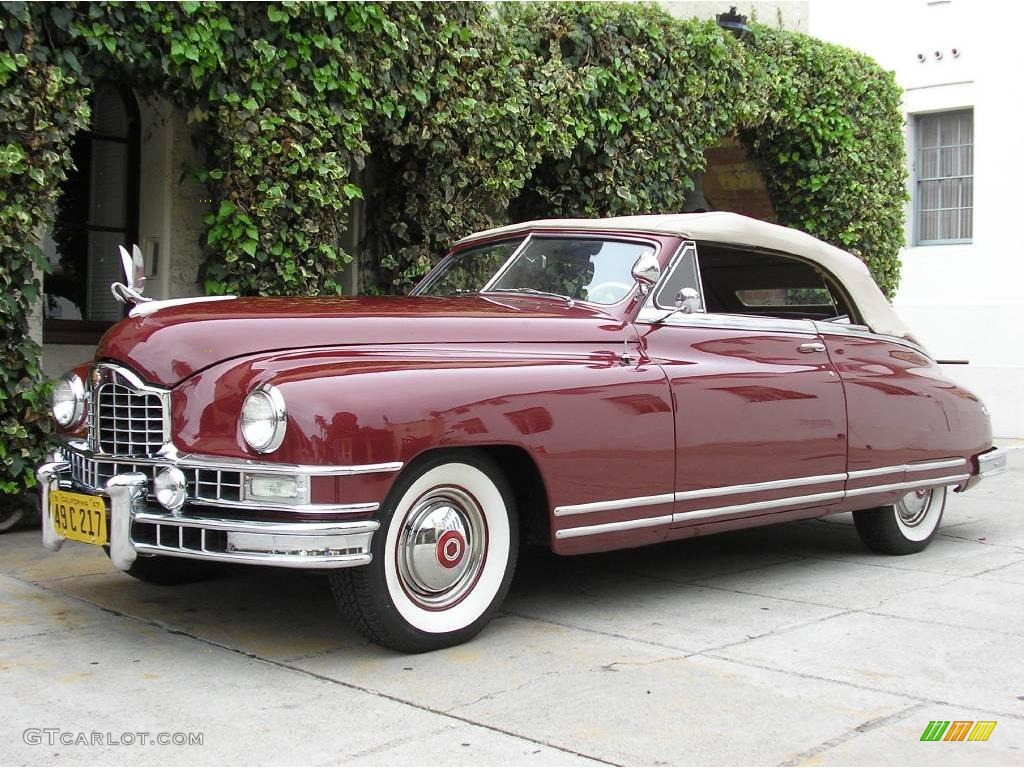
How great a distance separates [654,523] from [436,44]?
14.0ft

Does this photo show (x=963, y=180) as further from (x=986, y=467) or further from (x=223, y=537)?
(x=223, y=537)

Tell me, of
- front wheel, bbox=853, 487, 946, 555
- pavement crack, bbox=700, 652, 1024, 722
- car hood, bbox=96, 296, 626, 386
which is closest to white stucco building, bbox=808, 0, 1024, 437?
Result: front wheel, bbox=853, 487, 946, 555

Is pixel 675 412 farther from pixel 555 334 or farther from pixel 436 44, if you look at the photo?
pixel 436 44

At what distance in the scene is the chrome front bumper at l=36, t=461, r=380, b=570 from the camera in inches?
151

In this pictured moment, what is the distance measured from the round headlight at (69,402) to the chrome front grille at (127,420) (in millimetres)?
289

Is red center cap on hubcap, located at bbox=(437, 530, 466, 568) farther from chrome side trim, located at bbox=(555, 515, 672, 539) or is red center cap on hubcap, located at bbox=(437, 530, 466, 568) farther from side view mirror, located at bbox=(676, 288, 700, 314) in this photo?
side view mirror, located at bbox=(676, 288, 700, 314)

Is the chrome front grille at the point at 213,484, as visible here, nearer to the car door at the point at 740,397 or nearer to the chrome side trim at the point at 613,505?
the chrome side trim at the point at 613,505

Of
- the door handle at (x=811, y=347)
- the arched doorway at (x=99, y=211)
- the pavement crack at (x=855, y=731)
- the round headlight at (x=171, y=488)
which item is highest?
the arched doorway at (x=99, y=211)

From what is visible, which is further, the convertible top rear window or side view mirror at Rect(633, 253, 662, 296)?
the convertible top rear window

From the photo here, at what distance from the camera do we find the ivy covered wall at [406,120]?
6.36 m

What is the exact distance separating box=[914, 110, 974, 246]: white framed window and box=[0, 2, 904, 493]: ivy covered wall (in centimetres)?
331

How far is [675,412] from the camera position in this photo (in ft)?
16.3

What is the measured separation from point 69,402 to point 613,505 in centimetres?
220

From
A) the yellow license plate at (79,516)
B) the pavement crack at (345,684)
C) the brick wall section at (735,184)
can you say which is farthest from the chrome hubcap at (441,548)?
the brick wall section at (735,184)
